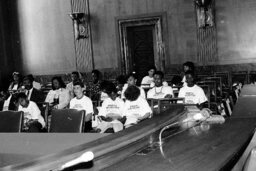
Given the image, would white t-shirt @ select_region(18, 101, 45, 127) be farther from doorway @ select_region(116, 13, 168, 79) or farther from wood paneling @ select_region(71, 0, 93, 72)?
wood paneling @ select_region(71, 0, 93, 72)

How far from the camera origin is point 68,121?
4.29 m

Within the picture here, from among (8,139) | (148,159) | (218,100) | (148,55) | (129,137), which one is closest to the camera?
(148,159)

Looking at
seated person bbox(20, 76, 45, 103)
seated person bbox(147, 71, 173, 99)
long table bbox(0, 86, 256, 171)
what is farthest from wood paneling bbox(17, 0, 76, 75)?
long table bbox(0, 86, 256, 171)

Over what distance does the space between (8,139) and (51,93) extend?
5473mm

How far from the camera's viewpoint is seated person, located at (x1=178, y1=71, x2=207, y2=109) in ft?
22.9

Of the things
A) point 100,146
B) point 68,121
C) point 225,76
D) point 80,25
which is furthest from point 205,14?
point 100,146

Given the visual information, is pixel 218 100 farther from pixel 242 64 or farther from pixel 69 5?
pixel 69 5

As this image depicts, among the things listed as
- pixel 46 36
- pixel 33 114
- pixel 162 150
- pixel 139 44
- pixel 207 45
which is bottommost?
pixel 33 114

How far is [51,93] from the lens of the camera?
8.98 metres

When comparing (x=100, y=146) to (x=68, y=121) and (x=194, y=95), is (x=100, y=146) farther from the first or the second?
(x=194, y=95)

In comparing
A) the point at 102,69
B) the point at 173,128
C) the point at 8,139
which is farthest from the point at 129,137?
the point at 102,69

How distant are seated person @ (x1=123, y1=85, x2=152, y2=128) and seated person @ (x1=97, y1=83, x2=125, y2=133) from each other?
12cm

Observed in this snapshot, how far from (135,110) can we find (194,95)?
166 cm

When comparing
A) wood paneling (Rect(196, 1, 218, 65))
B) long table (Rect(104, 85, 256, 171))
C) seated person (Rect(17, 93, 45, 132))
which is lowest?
seated person (Rect(17, 93, 45, 132))
